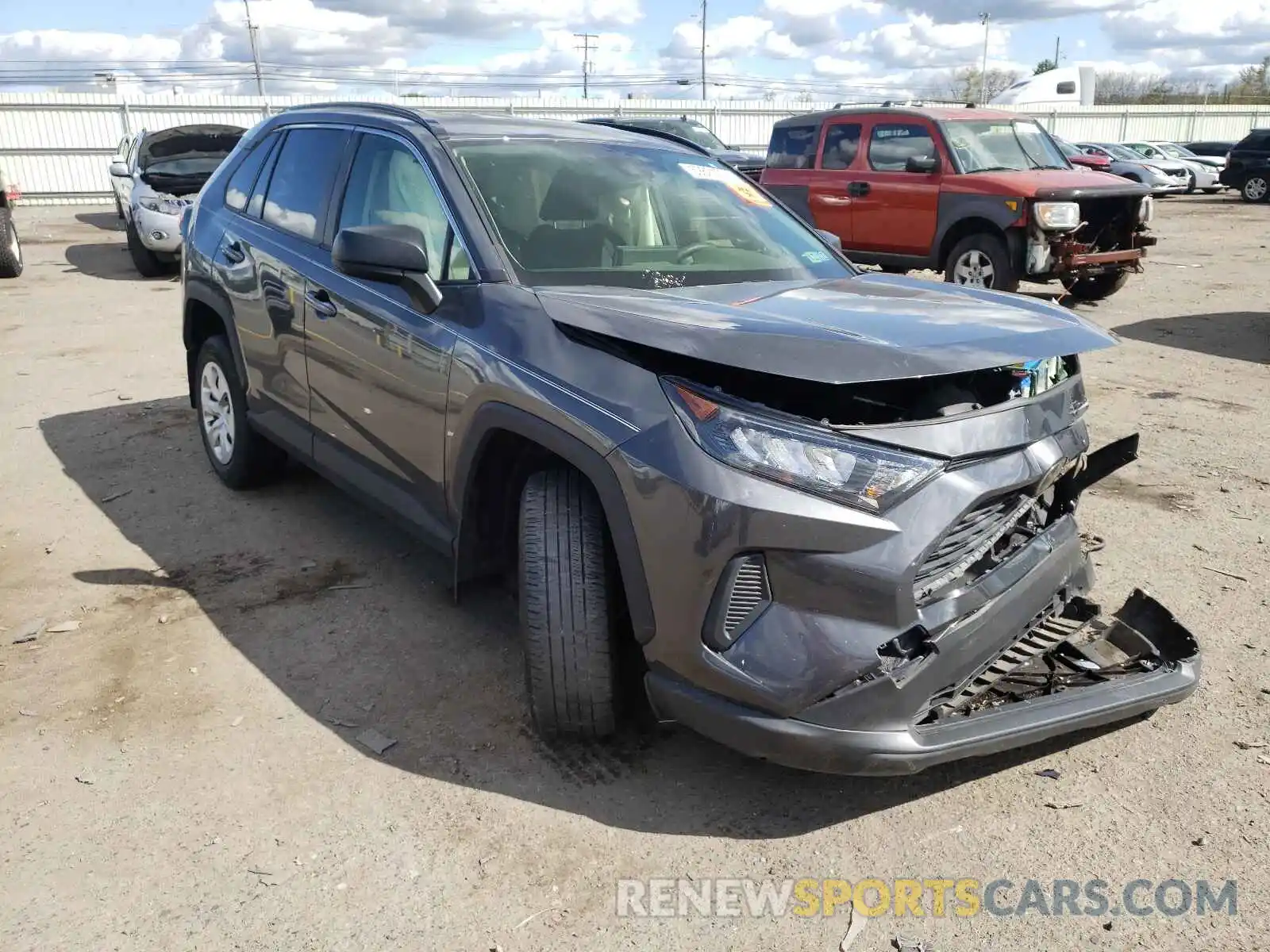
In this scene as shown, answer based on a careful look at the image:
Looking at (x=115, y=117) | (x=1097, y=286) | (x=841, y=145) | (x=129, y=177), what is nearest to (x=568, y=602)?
(x=841, y=145)

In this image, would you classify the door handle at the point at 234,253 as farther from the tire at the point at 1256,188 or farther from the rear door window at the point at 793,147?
the tire at the point at 1256,188

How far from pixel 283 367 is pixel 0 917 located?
8.27 feet

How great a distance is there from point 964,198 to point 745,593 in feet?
29.0

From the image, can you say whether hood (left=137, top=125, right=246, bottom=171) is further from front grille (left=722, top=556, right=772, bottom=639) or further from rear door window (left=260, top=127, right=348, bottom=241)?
front grille (left=722, top=556, right=772, bottom=639)

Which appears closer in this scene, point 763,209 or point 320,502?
point 763,209

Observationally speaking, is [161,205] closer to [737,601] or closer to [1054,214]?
[1054,214]

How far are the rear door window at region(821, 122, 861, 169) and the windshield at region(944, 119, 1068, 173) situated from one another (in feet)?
3.57

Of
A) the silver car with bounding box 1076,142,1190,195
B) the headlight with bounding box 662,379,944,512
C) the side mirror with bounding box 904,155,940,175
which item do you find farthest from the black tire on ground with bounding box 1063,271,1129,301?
the silver car with bounding box 1076,142,1190,195

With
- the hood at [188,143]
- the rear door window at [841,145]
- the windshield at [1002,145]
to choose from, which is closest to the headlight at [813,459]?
the windshield at [1002,145]

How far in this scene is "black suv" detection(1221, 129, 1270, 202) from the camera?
24.2 meters

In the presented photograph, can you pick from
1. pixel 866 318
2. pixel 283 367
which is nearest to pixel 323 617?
pixel 283 367

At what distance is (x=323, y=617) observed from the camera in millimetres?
4043

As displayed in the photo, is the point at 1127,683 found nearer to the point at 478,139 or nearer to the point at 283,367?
the point at 478,139

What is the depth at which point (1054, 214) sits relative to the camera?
31.9 feet
